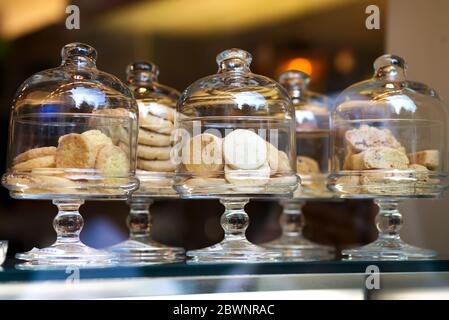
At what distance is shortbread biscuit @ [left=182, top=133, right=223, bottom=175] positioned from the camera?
1294mm

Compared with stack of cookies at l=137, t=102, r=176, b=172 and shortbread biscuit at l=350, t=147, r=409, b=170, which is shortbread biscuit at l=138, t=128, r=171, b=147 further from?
shortbread biscuit at l=350, t=147, r=409, b=170

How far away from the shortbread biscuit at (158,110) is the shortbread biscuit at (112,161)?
24cm

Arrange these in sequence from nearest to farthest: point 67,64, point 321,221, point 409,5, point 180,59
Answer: point 67,64 → point 409,5 → point 321,221 → point 180,59

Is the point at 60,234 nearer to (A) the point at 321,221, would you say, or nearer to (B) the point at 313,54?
(A) the point at 321,221

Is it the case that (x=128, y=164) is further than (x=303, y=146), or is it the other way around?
(x=303, y=146)

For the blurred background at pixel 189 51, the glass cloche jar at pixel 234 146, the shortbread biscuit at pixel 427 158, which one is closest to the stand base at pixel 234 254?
the glass cloche jar at pixel 234 146

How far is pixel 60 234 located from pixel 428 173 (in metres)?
0.65

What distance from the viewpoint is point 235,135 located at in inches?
51.6

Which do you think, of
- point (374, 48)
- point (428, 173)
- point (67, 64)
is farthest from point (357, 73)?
point (67, 64)

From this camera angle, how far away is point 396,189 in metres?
1.39

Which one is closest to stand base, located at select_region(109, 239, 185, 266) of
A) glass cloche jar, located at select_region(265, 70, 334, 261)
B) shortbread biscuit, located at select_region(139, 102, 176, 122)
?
shortbread biscuit, located at select_region(139, 102, 176, 122)

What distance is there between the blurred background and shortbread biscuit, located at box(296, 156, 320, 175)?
0.47 m

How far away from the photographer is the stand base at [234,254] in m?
1.26

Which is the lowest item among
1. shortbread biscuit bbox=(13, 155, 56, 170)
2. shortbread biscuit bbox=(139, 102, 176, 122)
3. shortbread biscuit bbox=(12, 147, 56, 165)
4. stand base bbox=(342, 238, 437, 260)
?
stand base bbox=(342, 238, 437, 260)
